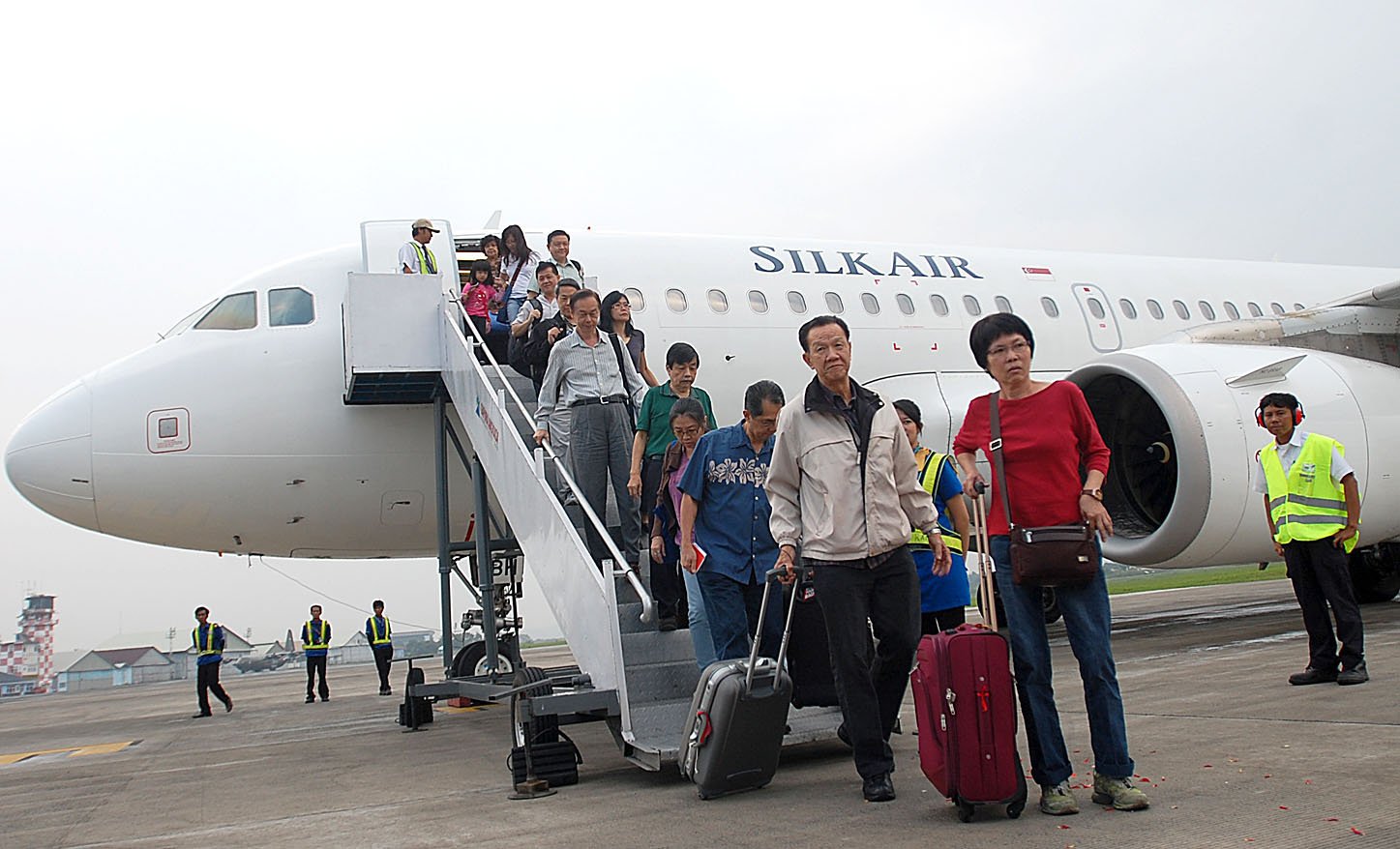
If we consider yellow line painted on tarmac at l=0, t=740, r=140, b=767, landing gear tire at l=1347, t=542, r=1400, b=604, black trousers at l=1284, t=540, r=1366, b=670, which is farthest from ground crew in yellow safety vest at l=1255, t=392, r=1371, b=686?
yellow line painted on tarmac at l=0, t=740, r=140, b=767

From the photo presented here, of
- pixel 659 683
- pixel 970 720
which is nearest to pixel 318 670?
pixel 659 683

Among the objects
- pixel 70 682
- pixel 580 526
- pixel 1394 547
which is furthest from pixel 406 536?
pixel 70 682

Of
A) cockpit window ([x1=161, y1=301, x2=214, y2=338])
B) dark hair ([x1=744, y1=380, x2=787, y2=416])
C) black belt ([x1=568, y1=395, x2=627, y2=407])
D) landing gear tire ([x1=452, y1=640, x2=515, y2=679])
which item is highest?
cockpit window ([x1=161, y1=301, x2=214, y2=338])

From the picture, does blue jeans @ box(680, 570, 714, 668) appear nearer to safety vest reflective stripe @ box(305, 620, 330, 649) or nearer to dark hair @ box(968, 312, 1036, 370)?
dark hair @ box(968, 312, 1036, 370)

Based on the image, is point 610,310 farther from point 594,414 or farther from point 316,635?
point 316,635

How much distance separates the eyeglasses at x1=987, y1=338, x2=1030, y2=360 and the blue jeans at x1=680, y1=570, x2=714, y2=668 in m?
1.72

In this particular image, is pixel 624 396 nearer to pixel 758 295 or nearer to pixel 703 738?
pixel 703 738

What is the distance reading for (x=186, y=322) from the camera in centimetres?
896

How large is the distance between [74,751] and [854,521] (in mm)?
7731

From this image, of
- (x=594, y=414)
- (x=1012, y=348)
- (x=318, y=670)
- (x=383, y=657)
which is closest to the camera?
(x=1012, y=348)

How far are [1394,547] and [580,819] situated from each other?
10.9m

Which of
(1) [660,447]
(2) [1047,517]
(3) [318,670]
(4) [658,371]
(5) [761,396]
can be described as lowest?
(3) [318,670]

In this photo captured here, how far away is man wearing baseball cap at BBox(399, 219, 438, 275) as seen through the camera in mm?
8375

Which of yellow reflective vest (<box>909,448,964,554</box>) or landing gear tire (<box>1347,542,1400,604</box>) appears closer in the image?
yellow reflective vest (<box>909,448,964,554</box>)
